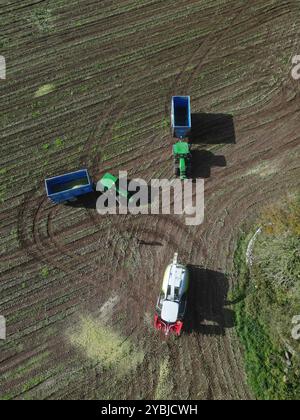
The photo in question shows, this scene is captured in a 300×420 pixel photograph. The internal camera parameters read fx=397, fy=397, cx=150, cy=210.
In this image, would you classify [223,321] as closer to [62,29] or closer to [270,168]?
[270,168]

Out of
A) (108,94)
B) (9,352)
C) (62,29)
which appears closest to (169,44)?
(108,94)

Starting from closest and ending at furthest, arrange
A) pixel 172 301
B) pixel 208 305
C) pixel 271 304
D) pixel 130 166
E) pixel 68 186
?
1. pixel 172 301
2. pixel 271 304
3. pixel 208 305
4. pixel 68 186
5. pixel 130 166

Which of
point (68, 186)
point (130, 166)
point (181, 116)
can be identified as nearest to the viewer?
point (68, 186)

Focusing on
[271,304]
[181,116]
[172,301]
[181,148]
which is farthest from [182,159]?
[271,304]

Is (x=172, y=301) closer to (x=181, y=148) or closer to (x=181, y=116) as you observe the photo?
(x=181, y=148)

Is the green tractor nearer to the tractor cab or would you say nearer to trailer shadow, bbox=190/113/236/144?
trailer shadow, bbox=190/113/236/144

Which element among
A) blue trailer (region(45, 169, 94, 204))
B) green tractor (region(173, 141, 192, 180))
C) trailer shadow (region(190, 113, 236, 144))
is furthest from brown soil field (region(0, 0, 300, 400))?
blue trailer (region(45, 169, 94, 204))

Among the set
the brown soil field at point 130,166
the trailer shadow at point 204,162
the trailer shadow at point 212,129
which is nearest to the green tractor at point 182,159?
the trailer shadow at point 204,162
